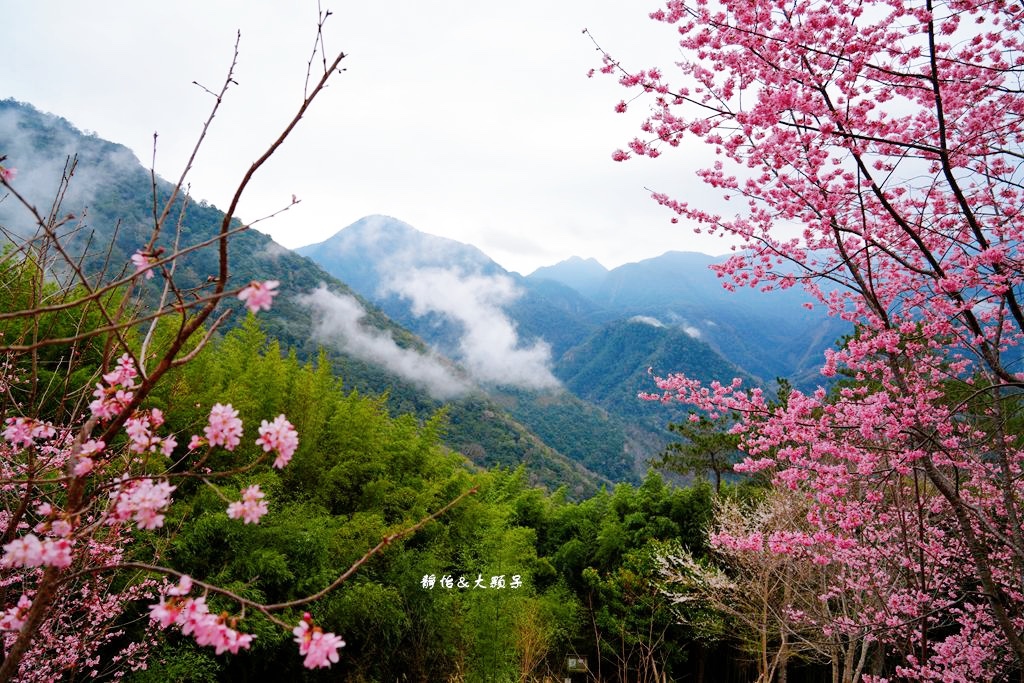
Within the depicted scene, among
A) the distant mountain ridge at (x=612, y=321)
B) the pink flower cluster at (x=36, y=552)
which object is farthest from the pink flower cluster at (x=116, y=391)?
the distant mountain ridge at (x=612, y=321)

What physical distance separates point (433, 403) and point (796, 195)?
4062 centimetres

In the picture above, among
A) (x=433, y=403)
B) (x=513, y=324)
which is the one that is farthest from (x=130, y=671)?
(x=513, y=324)

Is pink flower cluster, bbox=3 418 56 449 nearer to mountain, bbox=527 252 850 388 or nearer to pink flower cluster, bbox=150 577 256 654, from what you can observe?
pink flower cluster, bbox=150 577 256 654

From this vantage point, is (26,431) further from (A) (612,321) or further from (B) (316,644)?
(A) (612,321)

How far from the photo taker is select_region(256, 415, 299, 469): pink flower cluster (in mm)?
1450

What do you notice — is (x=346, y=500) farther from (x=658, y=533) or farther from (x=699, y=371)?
(x=699, y=371)

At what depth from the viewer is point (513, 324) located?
134750 millimetres

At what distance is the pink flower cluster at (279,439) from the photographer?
145 cm

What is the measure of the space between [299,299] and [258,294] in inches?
1956

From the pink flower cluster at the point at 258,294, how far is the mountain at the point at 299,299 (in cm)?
3322

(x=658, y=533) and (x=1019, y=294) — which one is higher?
(x=1019, y=294)

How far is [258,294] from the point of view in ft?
4.27

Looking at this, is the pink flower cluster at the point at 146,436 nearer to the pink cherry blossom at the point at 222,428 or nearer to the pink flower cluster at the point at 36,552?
the pink cherry blossom at the point at 222,428

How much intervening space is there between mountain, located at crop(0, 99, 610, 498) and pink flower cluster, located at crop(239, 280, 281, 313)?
33.2 meters
